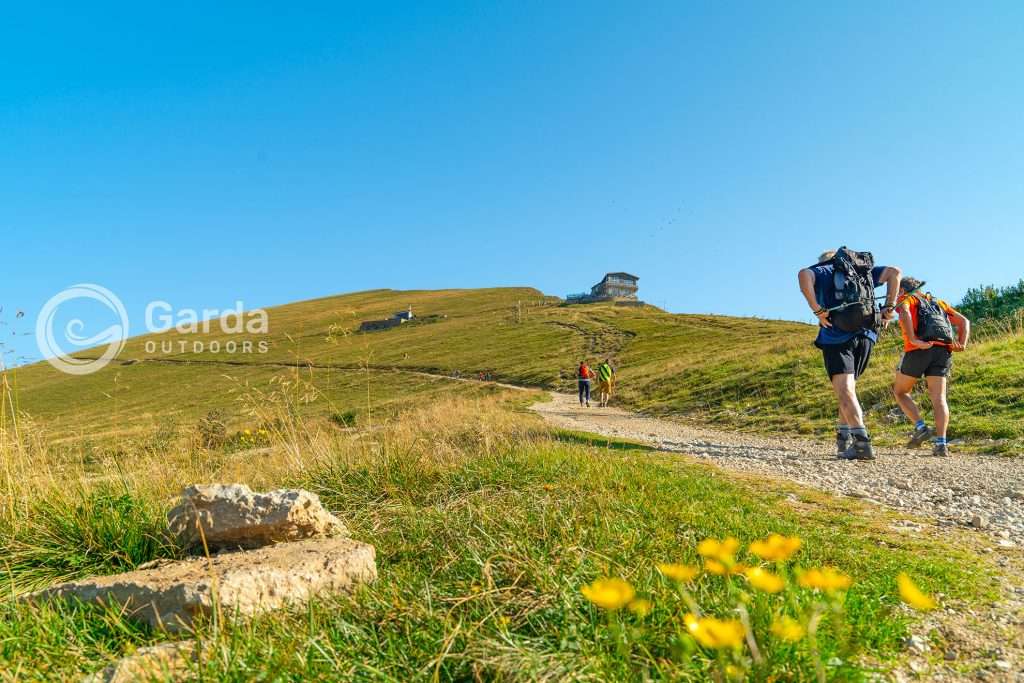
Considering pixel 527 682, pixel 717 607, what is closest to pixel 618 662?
pixel 527 682

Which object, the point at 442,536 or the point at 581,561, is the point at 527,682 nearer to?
the point at 581,561

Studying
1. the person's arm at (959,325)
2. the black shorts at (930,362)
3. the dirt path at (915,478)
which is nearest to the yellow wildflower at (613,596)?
the dirt path at (915,478)

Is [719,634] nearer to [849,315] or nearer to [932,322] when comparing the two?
[849,315]

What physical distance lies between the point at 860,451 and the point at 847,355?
4.37 ft

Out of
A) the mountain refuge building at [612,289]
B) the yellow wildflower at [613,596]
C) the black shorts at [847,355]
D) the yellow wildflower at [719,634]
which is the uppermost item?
the mountain refuge building at [612,289]

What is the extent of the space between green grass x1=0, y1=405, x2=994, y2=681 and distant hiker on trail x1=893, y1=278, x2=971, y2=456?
13.8ft

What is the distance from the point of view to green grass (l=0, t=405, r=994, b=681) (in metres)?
2.02

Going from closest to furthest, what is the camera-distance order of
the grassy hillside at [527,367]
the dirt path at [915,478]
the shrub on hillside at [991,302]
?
the dirt path at [915,478] → the grassy hillside at [527,367] → the shrub on hillside at [991,302]

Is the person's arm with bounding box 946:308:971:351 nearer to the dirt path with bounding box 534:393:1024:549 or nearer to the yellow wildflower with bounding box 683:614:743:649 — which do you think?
the dirt path with bounding box 534:393:1024:549

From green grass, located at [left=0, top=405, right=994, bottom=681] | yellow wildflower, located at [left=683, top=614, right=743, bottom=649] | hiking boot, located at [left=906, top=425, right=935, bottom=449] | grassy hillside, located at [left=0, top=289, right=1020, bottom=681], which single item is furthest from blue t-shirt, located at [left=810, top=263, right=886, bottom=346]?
yellow wildflower, located at [left=683, top=614, right=743, bottom=649]

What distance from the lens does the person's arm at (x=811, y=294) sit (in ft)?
25.1

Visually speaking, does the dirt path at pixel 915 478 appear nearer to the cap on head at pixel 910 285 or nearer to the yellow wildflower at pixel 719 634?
the cap on head at pixel 910 285

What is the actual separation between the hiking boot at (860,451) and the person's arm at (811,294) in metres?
1.65

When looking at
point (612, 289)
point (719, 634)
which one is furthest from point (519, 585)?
point (612, 289)
